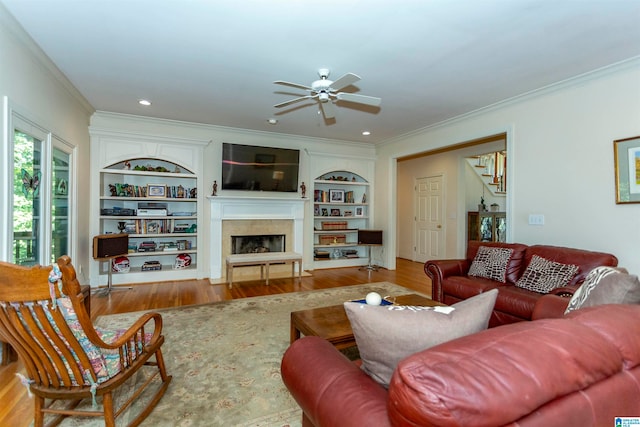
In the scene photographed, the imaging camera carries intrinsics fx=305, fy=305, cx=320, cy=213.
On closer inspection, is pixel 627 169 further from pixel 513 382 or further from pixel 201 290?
pixel 201 290

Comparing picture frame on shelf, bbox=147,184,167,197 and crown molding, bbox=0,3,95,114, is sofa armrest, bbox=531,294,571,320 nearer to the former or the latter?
crown molding, bbox=0,3,95,114

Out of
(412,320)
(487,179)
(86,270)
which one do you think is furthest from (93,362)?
(487,179)

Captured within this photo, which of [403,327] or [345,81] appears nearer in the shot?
[403,327]

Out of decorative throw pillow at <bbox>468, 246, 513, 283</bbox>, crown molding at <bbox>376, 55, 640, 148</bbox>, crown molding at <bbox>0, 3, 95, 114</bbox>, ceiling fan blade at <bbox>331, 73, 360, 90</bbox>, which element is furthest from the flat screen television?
decorative throw pillow at <bbox>468, 246, 513, 283</bbox>

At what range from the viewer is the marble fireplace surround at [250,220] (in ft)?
17.0

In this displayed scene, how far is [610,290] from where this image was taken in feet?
4.39

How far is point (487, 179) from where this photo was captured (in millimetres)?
6949

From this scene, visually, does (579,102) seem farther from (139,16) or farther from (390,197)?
(139,16)

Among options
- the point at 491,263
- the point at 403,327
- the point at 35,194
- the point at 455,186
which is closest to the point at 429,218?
the point at 455,186

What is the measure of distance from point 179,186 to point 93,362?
157 inches

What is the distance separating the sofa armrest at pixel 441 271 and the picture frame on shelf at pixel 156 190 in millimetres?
4217

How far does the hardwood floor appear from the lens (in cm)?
230

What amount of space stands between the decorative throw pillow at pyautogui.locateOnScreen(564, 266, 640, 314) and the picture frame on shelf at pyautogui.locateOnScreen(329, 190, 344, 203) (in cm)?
500

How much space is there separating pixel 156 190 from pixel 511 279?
16.8 feet
